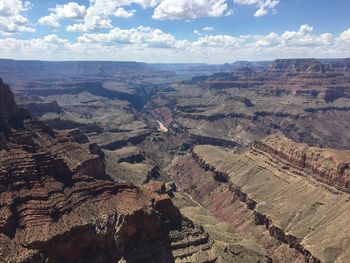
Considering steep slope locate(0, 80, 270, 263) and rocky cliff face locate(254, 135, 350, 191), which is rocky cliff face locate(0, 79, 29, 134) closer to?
steep slope locate(0, 80, 270, 263)

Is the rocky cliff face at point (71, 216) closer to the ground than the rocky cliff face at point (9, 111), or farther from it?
closer to the ground

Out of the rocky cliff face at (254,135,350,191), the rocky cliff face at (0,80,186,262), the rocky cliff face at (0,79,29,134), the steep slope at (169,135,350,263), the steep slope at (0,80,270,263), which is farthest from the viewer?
the rocky cliff face at (254,135,350,191)

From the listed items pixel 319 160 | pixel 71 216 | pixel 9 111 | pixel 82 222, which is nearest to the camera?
pixel 82 222

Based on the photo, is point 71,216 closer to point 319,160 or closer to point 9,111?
point 9,111

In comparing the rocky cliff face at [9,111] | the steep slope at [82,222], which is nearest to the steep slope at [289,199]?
the steep slope at [82,222]

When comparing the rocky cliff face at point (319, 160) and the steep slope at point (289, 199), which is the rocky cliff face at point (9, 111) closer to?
the steep slope at point (289, 199)

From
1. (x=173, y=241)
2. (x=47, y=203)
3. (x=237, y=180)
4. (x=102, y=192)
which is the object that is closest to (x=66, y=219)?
(x=47, y=203)

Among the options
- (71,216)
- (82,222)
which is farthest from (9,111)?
(82,222)

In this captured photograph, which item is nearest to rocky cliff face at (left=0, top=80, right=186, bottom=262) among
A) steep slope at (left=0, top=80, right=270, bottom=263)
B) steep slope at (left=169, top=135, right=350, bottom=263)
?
steep slope at (left=0, top=80, right=270, bottom=263)
